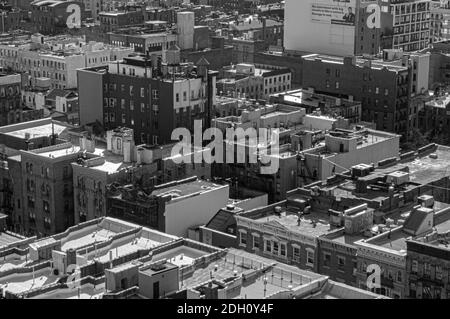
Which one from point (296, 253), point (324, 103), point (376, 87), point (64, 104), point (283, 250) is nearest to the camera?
point (296, 253)

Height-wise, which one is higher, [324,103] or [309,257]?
[324,103]

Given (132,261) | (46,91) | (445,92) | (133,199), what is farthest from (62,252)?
(445,92)

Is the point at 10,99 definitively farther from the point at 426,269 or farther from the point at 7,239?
the point at 426,269

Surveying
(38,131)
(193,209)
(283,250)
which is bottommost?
(283,250)

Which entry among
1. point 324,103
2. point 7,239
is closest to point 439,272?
point 7,239

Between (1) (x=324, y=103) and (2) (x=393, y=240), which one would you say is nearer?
(2) (x=393, y=240)

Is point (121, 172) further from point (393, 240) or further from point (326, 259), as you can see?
point (393, 240)

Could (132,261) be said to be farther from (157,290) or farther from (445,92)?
(445,92)

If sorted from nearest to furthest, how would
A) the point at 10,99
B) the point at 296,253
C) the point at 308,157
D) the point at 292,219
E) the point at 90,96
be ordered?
A: the point at 296,253
the point at 292,219
the point at 308,157
the point at 90,96
the point at 10,99
